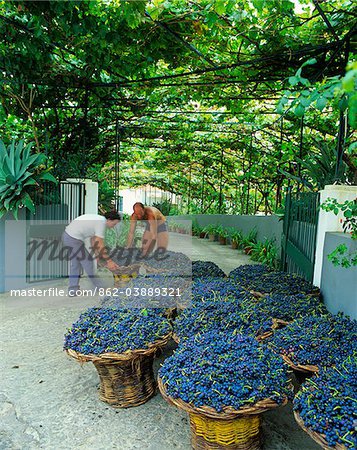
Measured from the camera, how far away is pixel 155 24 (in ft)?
14.4

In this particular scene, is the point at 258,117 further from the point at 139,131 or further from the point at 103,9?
the point at 103,9

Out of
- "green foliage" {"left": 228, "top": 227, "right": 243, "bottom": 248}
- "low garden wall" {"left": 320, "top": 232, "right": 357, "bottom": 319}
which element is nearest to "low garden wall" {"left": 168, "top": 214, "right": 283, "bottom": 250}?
"green foliage" {"left": 228, "top": 227, "right": 243, "bottom": 248}

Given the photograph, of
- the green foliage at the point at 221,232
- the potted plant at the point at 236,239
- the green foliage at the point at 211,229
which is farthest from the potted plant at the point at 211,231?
the potted plant at the point at 236,239

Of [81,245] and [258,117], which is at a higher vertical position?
[258,117]

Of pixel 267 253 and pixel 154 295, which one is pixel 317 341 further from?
pixel 267 253

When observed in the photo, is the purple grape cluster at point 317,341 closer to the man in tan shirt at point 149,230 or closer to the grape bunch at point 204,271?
the grape bunch at point 204,271

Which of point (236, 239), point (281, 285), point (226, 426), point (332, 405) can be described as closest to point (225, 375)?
point (226, 426)

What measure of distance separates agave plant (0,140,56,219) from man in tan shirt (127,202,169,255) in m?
1.48

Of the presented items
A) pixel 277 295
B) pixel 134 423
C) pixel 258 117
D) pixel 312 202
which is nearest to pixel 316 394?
pixel 134 423

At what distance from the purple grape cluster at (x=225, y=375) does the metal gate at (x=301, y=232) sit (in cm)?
236

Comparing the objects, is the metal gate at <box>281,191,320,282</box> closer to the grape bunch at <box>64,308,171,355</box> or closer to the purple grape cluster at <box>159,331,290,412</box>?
the grape bunch at <box>64,308,171,355</box>

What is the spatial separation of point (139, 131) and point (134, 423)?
9.08 m

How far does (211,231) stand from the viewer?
1473cm

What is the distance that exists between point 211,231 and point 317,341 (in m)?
12.1
